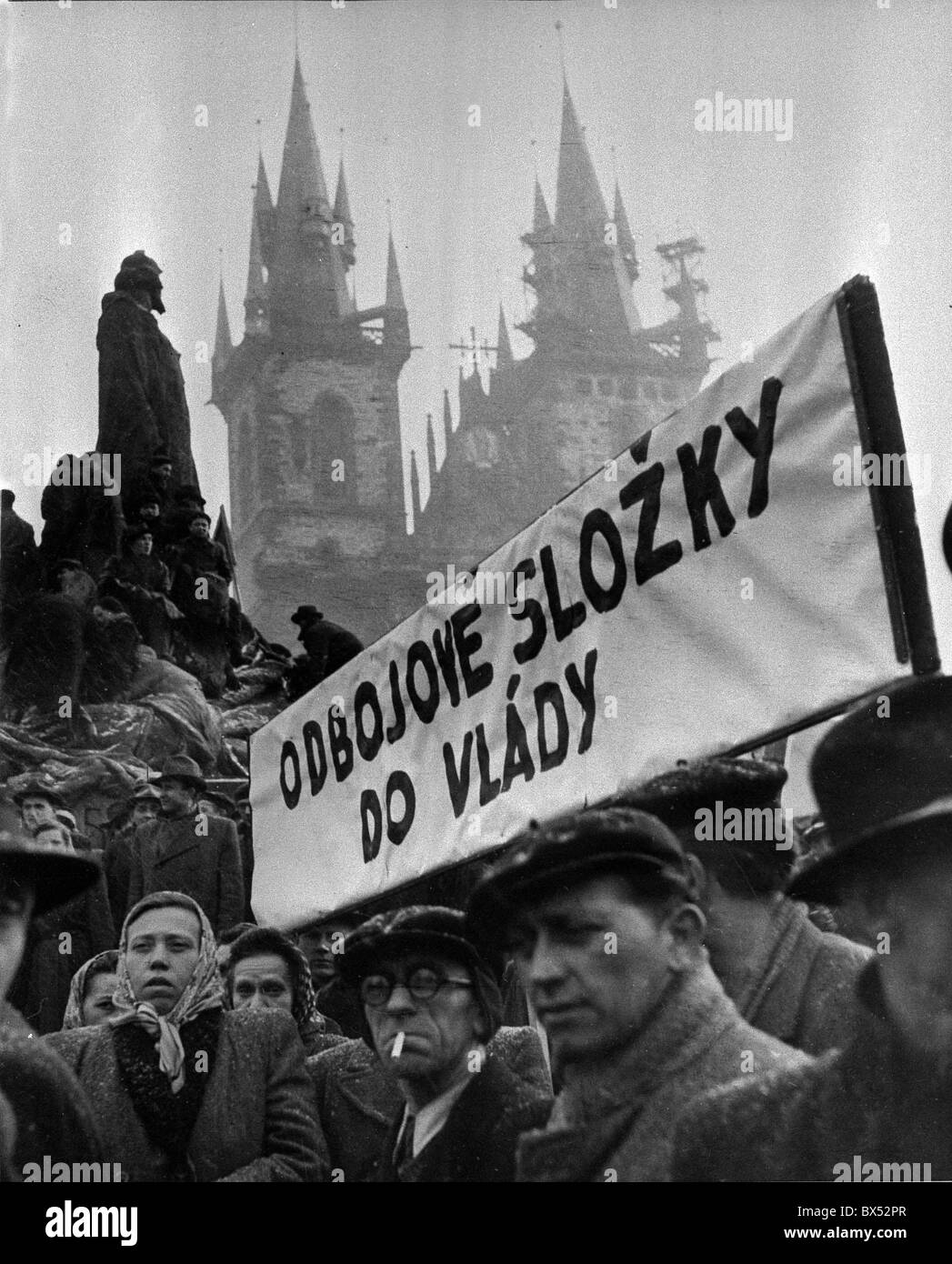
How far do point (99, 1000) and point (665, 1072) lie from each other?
6.84 ft

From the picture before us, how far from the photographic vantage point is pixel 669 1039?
4969 millimetres

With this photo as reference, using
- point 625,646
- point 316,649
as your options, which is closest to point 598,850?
point 625,646

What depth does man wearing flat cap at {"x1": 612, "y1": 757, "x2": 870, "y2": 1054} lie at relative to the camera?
16.3 feet

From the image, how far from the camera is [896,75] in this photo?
6.23m

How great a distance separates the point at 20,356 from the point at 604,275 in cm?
237

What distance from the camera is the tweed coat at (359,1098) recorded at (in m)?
5.39

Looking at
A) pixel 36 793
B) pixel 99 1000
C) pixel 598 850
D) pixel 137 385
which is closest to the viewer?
pixel 598 850

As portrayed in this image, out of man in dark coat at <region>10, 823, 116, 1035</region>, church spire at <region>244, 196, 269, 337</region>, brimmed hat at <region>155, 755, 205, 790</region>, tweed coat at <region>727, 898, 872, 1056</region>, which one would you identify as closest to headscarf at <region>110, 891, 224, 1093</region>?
man in dark coat at <region>10, 823, 116, 1035</region>

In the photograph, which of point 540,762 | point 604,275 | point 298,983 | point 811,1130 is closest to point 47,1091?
point 298,983

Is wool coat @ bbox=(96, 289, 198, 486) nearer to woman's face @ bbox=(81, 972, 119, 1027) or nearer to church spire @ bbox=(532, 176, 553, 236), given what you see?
church spire @ bbox=(532, 176, 553, 236)

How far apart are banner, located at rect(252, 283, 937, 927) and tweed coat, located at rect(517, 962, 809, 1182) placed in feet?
2.29

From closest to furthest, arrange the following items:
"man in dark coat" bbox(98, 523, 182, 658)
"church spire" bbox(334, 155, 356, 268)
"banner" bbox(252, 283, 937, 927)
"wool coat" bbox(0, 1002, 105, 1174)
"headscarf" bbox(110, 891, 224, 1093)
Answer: "banner" bbox(252, 283, 937, 927), "wool coat" bbox(0, 1002, 105, 1174), "headscarf" bbox(110, 891, 224, 1093), "church spire" bbox(334, 155, 356, 268), "man in dark coat" bbox(98, 523, 182, 658)

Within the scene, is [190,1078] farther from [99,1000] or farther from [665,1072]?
Answer: [665,1072]
